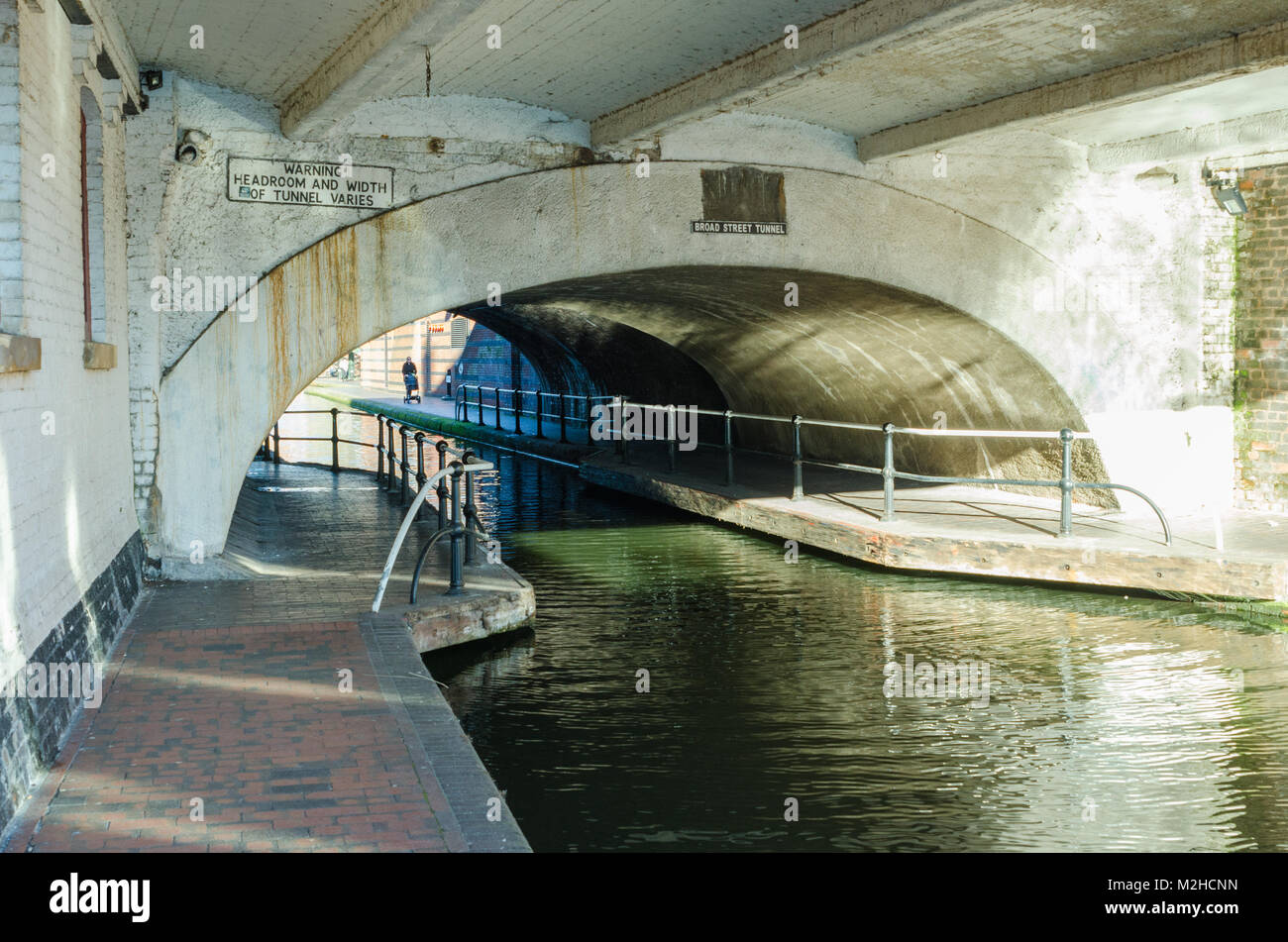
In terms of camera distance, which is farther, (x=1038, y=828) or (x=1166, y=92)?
(x=1166, y=92)

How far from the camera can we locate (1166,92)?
866 cm

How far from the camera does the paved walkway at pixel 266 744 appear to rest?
168 inches

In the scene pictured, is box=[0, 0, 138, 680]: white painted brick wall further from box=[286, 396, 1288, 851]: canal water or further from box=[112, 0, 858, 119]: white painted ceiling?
box=[286, 396, 1288, 851]: canal water

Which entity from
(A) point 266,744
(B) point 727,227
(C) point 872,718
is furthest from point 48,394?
(B) point 727,227

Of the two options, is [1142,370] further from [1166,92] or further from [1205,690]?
[1205,690]

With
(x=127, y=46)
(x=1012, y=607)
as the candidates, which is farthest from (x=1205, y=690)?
(x=127, y=46)

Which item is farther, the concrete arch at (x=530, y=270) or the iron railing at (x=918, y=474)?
the iron railing at (x=918, y=474)

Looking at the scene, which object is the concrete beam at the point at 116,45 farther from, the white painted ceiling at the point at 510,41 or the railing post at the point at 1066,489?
the railing post at the point at 1066,489

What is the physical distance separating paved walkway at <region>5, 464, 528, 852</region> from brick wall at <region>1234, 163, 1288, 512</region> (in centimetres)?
784

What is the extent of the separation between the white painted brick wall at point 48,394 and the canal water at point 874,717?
1.95 metres

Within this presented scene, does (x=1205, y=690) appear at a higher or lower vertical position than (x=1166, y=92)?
lower

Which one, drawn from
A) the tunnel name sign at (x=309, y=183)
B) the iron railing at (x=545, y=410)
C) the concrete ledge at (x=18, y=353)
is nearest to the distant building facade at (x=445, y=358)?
the iron railing at (x=545, y=410)

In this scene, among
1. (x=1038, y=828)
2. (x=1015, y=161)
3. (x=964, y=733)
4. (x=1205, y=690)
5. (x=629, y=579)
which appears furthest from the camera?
(x=1015, y=161)

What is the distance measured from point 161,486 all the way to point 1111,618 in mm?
6346
